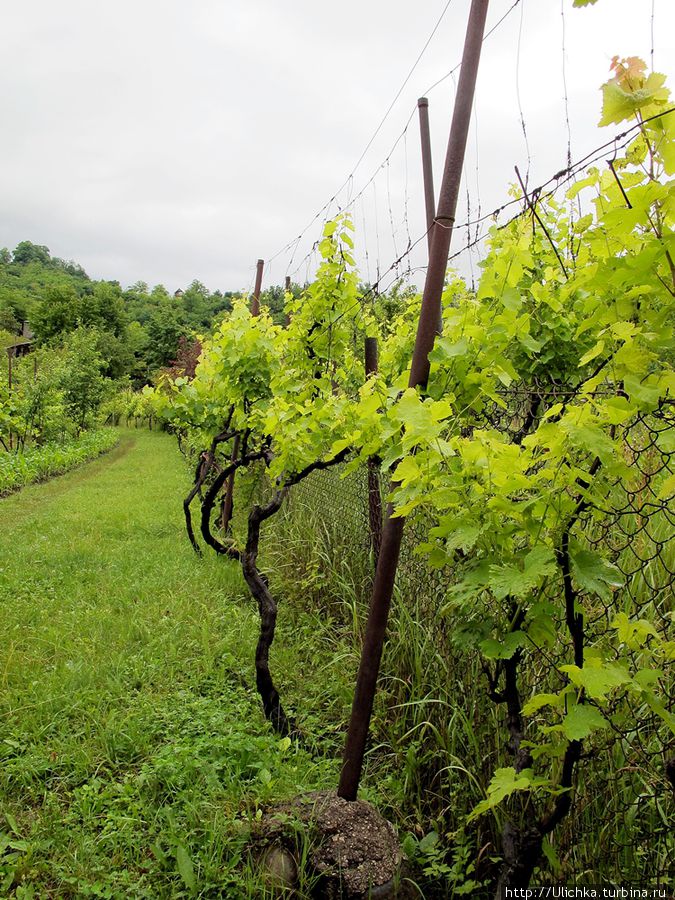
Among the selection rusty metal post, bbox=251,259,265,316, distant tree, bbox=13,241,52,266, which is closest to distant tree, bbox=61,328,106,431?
rusty metal post, bbox=251,259,265,316

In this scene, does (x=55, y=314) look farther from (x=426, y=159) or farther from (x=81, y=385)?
(x=426, y=159)

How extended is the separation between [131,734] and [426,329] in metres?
2.31

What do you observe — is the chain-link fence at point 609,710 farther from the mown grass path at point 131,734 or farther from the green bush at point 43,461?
the green bush at point 43,461

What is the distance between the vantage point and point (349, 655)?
125 inches

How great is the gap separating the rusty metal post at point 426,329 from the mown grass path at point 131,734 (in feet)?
1.58

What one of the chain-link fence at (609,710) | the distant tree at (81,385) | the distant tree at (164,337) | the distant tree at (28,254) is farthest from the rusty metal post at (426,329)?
the distant tree at (28,254)

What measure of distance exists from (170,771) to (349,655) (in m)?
1.08

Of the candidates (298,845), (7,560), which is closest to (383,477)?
(298,845)

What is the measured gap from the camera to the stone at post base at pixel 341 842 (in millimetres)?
1879

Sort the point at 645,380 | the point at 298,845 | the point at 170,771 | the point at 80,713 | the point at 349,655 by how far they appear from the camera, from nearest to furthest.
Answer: the point at 645,380 → the point at 298,845 → the point at 170,771 → the point at 80,713 → the point at 349,655

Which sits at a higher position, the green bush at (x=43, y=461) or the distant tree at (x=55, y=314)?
the distant tree at (x=55, y=314)

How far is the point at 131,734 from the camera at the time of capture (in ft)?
9.04

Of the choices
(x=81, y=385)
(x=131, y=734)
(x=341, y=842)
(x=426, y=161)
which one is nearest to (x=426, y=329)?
(x=341, y=842)

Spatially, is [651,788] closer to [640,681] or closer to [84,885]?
[640,681]
